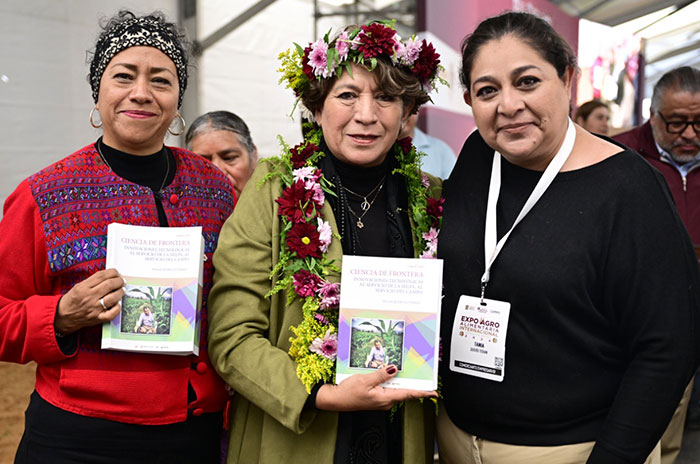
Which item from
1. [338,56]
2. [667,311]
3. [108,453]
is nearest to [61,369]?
[108,453]

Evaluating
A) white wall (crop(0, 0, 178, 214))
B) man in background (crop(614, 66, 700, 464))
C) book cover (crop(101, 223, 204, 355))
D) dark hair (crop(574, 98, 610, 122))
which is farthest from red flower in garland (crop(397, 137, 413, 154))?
dark hair (crop(574, 98, 610, 122))

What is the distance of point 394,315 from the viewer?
5.90ft

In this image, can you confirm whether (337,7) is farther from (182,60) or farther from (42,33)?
(182,60)

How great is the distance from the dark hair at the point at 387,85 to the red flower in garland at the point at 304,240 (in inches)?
17.9

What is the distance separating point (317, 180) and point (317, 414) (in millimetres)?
757

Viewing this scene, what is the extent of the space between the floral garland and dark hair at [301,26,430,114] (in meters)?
0.16

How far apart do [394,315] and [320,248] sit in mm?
369

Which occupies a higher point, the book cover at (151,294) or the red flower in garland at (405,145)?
the red flower in garland at (405,145)

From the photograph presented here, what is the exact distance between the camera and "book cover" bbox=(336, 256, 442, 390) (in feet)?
5.88

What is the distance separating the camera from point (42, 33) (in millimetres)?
4398

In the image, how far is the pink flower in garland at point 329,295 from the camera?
1.98 m

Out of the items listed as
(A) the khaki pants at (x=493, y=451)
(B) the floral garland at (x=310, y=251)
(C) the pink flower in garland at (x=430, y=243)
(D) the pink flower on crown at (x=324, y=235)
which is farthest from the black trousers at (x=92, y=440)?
(C) the pink flower in garland at (x=430, y=243)

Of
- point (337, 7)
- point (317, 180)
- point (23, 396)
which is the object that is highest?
point (337, 7)

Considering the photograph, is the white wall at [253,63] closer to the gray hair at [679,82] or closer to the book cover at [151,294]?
the gray hair at [679,82]
